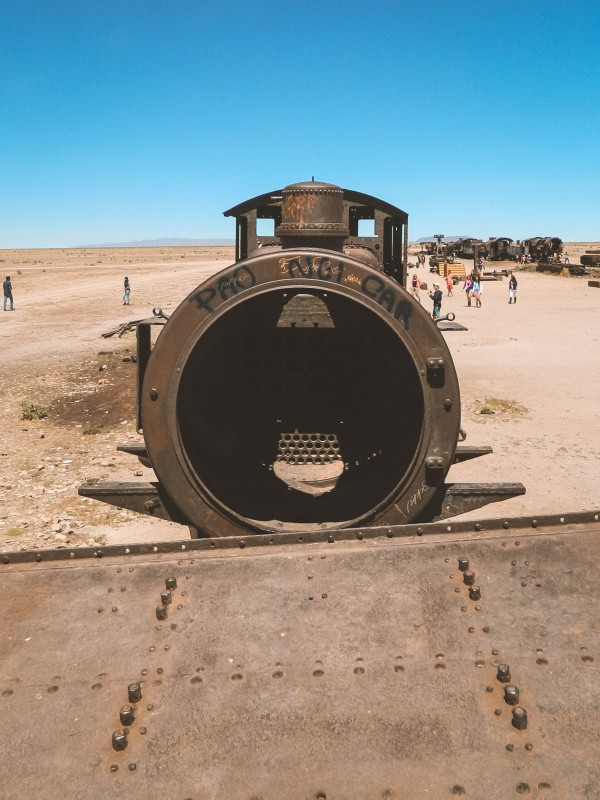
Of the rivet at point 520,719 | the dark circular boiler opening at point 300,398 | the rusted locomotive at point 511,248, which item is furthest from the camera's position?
the rusted locomotive at point 511,248

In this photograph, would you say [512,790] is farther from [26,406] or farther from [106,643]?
[26,406]

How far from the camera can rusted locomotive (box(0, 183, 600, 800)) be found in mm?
1937

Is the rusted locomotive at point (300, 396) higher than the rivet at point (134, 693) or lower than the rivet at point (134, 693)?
higher

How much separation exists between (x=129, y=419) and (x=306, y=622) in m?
8.84

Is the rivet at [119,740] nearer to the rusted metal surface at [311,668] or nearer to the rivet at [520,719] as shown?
the rusted metal surface at [311,668]

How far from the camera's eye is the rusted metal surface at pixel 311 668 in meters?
1.91

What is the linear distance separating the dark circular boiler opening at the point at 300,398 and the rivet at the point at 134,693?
1974 millimetres

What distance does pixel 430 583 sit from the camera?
108 inches

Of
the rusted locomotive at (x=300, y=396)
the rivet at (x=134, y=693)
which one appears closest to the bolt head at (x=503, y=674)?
the rivet at (x=134, y=693)

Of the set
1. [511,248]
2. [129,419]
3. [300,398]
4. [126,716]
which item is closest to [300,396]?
[300,398]

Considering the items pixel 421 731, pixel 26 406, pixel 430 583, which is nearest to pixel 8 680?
pixel 421 731

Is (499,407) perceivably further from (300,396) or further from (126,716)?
(126,716)

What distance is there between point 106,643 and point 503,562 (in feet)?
5.47

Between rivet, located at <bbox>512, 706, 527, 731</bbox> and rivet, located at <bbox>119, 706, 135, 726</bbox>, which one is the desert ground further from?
rivet, located at <bbox>512, 706, 527, 731</bbox>
